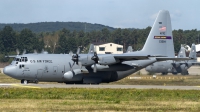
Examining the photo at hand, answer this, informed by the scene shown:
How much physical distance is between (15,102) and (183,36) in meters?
148

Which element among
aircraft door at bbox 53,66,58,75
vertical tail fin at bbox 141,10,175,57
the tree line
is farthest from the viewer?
the tree line

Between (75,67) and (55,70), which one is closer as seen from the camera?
(55,70)

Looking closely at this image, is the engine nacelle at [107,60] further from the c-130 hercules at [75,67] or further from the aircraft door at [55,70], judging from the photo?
the aircraft door at [55,70]

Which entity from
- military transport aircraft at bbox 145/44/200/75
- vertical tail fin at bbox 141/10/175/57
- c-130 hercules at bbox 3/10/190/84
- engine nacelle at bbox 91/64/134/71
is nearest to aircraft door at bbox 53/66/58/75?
c-130 hercules at bbox 3/10/190/84

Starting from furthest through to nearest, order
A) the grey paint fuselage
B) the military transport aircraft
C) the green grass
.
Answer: the military transport aircraft
the grey paint fuselage
the green grass

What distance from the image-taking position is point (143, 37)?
6339 inches

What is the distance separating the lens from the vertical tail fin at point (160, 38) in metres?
48.8

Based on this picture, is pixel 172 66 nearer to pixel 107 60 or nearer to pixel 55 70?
pixel 107 60

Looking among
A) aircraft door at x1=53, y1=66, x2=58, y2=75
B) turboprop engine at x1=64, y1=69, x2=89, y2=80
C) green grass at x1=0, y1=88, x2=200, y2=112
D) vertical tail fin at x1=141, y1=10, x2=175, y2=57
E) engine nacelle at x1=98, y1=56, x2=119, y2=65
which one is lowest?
green grass at x1=0, y1=88, x2=200, y2=112

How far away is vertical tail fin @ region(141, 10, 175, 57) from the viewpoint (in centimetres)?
4878

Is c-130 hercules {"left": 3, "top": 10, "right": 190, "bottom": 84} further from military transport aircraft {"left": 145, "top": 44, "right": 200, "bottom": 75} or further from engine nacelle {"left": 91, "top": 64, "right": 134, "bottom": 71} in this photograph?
military transport aircraft {"left": 145, "top": 44, "right": 200, "bottom": 75}

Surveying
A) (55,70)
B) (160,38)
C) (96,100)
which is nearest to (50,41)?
(160,38)

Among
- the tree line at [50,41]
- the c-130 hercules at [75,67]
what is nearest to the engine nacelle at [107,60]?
the c-130 hercules at [75,67]

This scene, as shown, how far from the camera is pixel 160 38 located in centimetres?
4894
